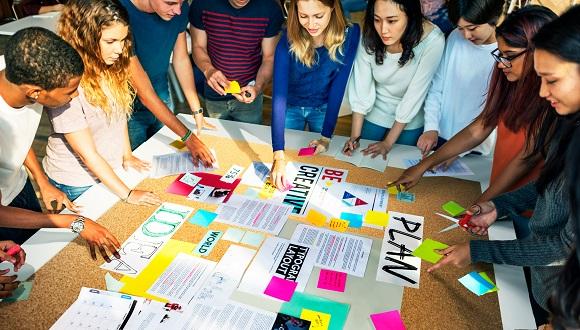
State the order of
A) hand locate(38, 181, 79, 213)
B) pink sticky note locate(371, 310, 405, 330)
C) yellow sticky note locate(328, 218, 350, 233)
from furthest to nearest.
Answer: hand locate(38, 181, 79, 213) < yellow sticky note locate(328, 218, 350, 233) < pink sticky note locate(371, 310, 405, 330)

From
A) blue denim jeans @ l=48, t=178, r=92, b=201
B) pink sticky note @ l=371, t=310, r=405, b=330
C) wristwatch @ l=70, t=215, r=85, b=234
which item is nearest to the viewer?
pink sticky note @ l=371, t=310, r=405, b=330

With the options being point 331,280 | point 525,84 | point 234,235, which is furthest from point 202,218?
point 525,84

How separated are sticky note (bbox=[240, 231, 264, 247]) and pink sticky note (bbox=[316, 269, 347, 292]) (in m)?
0.22

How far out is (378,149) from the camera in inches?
72.3

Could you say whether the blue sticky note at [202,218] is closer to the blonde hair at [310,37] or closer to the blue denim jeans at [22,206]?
the blue denim jeans at [22,206]

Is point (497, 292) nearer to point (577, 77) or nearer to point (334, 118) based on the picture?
point (577, 77)

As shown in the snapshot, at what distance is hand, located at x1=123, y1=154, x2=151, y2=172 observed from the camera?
1694 millimetres

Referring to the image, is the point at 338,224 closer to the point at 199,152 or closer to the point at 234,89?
the point at 199,152

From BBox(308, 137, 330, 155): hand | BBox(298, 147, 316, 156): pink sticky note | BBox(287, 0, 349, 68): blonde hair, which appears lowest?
BBox(298, 147, 316, 156): pink sticky note

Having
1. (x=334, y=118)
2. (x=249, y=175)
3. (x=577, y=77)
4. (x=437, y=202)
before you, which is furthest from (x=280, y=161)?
(x=577, y=77)

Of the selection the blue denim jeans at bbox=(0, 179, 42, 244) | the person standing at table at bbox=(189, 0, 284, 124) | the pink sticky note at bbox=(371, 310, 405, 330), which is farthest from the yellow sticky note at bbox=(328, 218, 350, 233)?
the blue denim jeans at bbox=(0, 179, 42, 244)

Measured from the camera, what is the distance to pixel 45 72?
46.6 inches

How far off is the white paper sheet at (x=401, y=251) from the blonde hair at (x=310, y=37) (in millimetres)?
733

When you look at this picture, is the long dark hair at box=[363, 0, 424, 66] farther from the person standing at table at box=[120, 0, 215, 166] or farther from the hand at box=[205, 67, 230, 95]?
the person standing at table at box=[120, 0, 215, 166]
